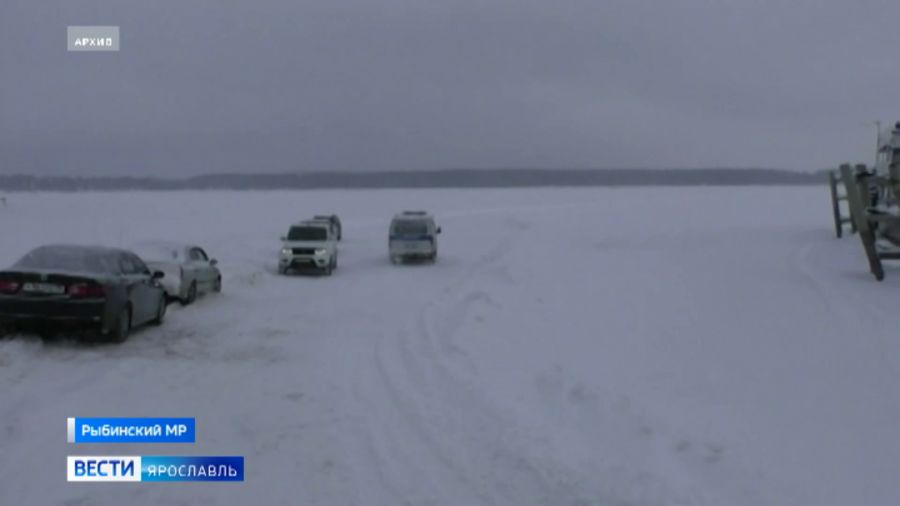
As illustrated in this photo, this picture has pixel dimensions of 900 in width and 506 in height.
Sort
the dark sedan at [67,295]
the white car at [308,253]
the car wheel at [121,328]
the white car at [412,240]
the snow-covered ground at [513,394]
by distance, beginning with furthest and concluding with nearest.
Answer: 1. the white car at [412,240]
2. the white car at [308,253]
3. the car wheel at [121,328]
4. the dark sedan at [67,295]
5. the snow-covered ground at [513,394]

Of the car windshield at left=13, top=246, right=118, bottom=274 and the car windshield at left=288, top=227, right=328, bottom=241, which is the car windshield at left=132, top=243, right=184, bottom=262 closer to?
the car windshield at left=13, top=246, right=118, bottom=274

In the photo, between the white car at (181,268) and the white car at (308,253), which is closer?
the white car at (181,268)

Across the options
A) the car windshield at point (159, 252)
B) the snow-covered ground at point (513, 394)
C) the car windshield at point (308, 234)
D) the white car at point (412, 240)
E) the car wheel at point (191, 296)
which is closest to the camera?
the snow-covered ground at point (513, 394)

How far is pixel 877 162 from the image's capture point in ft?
93.7

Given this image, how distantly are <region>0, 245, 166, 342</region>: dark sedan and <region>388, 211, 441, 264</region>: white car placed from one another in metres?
19.1

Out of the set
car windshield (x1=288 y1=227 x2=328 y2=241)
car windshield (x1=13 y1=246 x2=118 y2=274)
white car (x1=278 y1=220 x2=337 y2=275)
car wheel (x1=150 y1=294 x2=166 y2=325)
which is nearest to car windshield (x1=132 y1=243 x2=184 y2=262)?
car wheel (x1=150 y1=294 x2=166 y2=325)

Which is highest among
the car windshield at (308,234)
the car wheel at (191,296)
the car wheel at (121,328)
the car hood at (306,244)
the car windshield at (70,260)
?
the car windshield at (70,260)

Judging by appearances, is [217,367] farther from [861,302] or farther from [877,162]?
[877,162]

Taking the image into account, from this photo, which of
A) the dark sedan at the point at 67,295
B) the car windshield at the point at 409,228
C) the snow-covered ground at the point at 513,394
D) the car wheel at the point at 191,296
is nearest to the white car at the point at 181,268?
the car wheel at the point at 191,296

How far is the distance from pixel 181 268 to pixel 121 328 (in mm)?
5741

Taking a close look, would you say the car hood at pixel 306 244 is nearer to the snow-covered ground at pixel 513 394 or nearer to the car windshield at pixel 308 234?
the car windshield at pixel 308 234

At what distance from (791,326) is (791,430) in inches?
195

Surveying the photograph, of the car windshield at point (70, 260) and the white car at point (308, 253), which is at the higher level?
the car windshield at point (70, 260)

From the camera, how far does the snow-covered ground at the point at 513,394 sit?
652 cm
